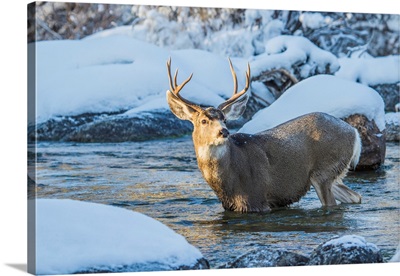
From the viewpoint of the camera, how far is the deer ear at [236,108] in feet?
32.5

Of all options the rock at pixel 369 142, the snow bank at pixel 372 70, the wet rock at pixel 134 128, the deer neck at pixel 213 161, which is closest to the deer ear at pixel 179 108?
the wet rock at pixel 134 128

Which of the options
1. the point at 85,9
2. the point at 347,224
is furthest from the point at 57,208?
the point at 347,224

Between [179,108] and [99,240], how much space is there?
1.68m

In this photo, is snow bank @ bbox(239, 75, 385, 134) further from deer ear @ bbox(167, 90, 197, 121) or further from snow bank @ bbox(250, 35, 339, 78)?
deer ear @ bbox(167, 90, 197, 121)

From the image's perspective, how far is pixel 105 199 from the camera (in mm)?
9391

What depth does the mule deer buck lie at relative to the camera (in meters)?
9.74

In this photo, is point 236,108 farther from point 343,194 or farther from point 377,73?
point 377,73

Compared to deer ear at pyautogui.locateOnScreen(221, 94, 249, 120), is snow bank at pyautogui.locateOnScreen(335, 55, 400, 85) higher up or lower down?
higher up

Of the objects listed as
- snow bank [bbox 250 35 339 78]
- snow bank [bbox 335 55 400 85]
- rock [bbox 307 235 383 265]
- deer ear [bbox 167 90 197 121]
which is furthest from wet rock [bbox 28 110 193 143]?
snow bank [bbox 335 55 400 85]

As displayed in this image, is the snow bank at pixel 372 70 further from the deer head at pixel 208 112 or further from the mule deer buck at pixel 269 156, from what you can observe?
the deer head at pixel 208 112

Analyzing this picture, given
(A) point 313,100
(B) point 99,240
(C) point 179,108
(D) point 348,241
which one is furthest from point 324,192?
(B) point 99,240

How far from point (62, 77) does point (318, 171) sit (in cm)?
276

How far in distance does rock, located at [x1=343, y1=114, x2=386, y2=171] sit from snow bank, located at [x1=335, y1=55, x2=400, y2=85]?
0.48 meters

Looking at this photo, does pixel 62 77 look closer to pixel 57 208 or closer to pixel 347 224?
pixel 57 208
